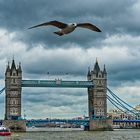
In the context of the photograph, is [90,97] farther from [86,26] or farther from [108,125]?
[86,26]

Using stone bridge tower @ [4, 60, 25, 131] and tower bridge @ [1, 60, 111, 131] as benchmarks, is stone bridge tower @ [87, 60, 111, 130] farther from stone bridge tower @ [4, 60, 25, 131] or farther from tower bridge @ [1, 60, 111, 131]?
stone bridge tower @ [4, 60, 25, 131]

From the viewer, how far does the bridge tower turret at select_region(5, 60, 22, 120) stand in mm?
135000

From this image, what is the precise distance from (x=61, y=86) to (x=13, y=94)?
1535cm

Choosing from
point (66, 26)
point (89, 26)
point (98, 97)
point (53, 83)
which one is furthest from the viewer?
point (98, 97)

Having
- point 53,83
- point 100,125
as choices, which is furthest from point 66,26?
point 100,125

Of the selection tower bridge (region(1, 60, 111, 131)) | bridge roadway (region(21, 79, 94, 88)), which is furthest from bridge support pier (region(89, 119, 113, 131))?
bridge roadway (region(21, 79, 94, 88))

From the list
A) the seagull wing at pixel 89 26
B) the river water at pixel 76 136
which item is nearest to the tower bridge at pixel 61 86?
the river water at pixel 76 136

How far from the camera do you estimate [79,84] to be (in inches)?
5246

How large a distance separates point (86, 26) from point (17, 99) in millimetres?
127802

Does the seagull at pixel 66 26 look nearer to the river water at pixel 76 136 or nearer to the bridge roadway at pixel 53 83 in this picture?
the river water at pixel 76 136

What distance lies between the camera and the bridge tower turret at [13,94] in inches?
5315

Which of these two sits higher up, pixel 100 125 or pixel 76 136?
pixel 100 125

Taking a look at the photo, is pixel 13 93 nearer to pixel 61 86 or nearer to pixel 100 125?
pixel 61 86

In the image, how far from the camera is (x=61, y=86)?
431ft
